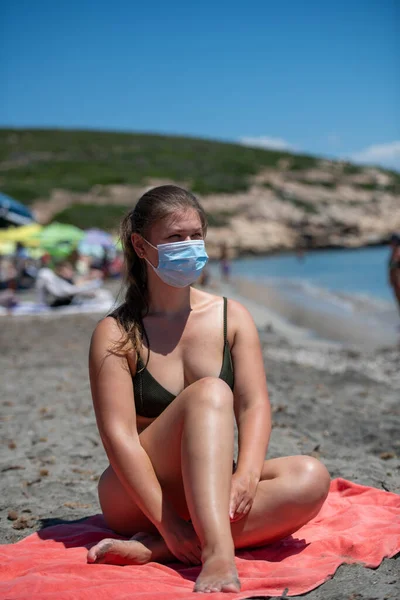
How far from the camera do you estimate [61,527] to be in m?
3.22

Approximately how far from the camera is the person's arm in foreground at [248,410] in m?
2.67

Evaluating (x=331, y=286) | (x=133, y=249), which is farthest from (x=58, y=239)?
(x=133, y=249)

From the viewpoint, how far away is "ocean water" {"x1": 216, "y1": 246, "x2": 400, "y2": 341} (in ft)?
51.1

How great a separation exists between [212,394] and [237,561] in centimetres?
67

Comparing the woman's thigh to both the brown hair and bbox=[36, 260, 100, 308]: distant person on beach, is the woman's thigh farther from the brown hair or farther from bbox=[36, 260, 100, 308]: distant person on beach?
bbox=[36, 260, 100, 308]: distant person on beach

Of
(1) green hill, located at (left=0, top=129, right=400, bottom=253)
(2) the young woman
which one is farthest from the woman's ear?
(1) green hill, located at (left=0, top=129, right=400, bottom=253)

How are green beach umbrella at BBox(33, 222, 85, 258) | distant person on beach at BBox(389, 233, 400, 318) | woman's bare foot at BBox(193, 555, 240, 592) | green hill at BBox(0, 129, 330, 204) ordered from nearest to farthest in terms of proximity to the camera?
woman's bare foot at BBox(193, 555, 240, 592), distant person on beach at BBox(389, 233, 400, 318), green beach umbrella at BBox(33, 222, 85, 258), green hill at BBox(0, 129, 330, 204)

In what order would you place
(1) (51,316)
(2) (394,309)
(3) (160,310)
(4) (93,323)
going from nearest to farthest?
(3) (160,310) → (4) (93,323) → (1) (51,316) → (2) (394,309)

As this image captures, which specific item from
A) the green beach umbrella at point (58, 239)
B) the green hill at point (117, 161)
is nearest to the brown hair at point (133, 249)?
the green beach umbrella at point (58, 239)

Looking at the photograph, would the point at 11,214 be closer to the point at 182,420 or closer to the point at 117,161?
the point at 182,420

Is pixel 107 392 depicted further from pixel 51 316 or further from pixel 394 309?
pixel 394 309

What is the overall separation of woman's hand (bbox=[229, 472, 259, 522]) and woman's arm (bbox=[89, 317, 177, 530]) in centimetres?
26

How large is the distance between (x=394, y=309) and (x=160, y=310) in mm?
14865

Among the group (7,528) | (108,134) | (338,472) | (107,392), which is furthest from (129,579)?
(108,134)
